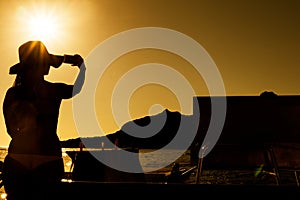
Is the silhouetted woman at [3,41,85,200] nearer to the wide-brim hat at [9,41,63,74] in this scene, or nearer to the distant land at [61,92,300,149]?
the wide-brim hat at [9,41,63,74]

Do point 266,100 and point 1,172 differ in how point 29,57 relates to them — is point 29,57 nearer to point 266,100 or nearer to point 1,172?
point 1,172

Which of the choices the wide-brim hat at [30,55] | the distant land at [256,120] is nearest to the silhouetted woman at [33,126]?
the wide-brim hat at [30,55]

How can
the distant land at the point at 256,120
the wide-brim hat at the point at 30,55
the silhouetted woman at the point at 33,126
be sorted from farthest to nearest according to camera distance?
the distant land at the point at 256,120, the wide-brim hat at the point at 30,55, the silhouetted woman at the point at 33,126

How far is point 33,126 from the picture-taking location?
9.34 ft

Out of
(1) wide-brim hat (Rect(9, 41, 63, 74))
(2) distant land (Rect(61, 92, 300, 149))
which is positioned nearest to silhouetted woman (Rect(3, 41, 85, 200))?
(1) wide-brim hat (Rect(9, 41, 63, 74))

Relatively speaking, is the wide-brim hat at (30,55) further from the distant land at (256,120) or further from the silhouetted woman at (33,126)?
the distant land at (256,120)

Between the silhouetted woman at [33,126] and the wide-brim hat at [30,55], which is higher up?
→ the wide-brim hat at [30,55]

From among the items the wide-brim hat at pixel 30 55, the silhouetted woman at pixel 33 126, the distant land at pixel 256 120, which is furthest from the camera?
the distant land at pixel 256 120

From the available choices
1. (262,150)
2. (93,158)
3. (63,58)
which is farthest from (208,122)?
(63,58)

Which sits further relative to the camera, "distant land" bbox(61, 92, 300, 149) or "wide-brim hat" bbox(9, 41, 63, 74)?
"distant land" bbox(61, 92, 300, 149)

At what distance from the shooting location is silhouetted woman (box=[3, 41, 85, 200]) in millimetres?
2609

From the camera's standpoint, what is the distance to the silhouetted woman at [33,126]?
103 inches

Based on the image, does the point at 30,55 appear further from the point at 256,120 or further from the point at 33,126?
the point at 256,120

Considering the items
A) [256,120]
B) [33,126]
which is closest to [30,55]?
[33,126]
